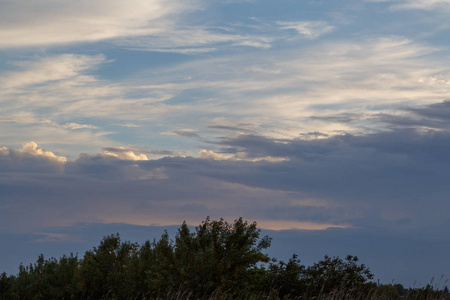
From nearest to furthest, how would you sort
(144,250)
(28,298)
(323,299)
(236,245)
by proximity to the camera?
(323,299), (236,245), (144,250), (28,298)

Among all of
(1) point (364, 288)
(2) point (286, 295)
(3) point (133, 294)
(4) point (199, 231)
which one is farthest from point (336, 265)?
(3) point (133, 294)

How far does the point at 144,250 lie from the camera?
23.2m

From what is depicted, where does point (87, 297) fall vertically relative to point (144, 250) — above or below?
below

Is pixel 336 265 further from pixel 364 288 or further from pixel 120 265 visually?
pixel 120 265

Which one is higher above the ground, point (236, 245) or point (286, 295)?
point (236, 245)

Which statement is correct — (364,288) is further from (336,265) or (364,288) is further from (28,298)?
(28,298)

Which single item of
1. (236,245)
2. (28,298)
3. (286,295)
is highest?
(236,245)

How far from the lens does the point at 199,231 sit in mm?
19438

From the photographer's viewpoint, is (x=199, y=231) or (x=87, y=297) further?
(x=87, y=297)

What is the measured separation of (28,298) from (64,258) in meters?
2.46

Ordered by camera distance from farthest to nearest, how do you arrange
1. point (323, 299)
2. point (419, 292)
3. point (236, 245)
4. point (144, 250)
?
point (144, 250) → point (419, 292) → point (236, 245) → point (323, 299)

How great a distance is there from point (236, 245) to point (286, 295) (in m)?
2.45

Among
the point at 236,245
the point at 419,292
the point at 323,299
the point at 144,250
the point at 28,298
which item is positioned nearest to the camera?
the point at 323,299

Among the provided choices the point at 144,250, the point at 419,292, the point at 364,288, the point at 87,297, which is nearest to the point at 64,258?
the point at 87,297
